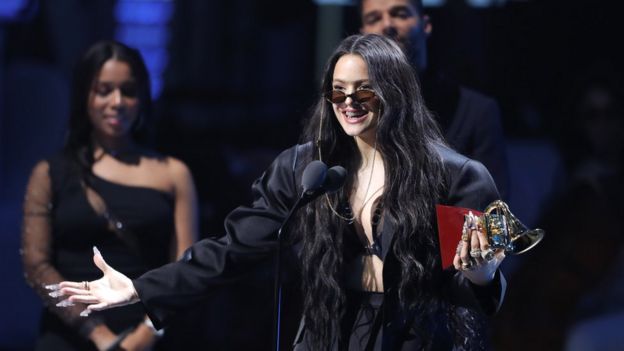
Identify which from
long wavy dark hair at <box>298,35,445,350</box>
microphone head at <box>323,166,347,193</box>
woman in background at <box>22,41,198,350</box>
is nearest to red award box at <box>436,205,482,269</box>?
long wavy dark hair at <box>298,35,445,350</box>

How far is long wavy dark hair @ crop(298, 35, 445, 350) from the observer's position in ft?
11.4

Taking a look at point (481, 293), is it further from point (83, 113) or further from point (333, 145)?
point (83, 113)

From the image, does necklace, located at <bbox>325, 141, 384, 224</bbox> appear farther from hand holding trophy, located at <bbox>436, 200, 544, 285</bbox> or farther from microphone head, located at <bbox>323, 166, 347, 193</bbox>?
hand holding trophy, located at <bbox>436, 200, 544, 285</bbox>

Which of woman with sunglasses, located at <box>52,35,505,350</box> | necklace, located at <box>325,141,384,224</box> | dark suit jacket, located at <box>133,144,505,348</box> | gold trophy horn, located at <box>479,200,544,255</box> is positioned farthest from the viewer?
dark suit jacket, located at <box>133,144,505,348</box>

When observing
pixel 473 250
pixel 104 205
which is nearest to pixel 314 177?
pixel 473 250

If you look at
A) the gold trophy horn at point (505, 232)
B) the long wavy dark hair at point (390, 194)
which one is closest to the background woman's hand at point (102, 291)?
the long wavy dark hair at point (390, 194)

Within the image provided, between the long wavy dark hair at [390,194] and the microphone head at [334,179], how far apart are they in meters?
0.22

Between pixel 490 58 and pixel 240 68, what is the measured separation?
1870mm

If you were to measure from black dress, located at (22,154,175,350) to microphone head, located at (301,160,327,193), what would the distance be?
4.63 feet

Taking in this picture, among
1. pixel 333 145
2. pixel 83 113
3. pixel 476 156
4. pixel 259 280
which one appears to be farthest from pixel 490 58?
pixel 333 145

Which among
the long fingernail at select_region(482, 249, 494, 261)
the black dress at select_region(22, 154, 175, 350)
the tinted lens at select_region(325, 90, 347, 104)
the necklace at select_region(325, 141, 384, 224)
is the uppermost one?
the tinted lens at select_region(325, 90, 347, 104)

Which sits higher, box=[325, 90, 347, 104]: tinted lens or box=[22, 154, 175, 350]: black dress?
box=[325, 90, 347, 104]: tinted lens

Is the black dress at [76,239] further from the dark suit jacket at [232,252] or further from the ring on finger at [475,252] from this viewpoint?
the ring on finger at [475,252]

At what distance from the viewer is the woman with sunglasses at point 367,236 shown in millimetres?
3460
